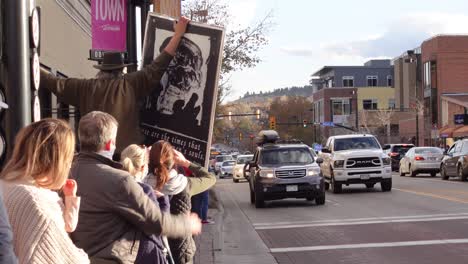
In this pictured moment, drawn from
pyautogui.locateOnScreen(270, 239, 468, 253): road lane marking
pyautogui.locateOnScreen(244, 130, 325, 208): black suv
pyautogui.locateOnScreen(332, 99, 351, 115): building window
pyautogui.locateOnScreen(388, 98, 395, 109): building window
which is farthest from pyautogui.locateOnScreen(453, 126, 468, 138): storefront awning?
pyautogui.locateOnScreen(270, 239, 468, 253): road lane marking

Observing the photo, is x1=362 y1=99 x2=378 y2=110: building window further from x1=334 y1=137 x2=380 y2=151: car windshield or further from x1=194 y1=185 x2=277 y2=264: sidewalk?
x1=194 y1=185 x2=277 y2=264: sidewalk

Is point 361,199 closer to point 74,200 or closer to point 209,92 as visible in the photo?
A: point 209,92

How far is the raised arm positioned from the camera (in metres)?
5.71

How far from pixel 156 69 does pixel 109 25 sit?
11.8 ft

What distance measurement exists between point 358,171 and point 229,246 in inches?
504

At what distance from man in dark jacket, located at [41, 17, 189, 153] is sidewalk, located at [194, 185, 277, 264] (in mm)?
5108

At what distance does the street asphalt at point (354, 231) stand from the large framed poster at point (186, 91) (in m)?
5.28

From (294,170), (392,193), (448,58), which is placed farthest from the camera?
(448,58)

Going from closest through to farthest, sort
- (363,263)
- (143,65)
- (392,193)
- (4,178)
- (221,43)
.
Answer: (4,178) < (221,43) < (143,65) < (363,263) < (392,193)

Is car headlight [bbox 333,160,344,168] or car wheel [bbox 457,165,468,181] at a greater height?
car headlight [bbox 333,160,344,168]

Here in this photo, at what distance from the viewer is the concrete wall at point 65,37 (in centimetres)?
1045

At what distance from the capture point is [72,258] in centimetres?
334

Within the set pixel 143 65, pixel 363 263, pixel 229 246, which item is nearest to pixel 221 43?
pixel 143 65

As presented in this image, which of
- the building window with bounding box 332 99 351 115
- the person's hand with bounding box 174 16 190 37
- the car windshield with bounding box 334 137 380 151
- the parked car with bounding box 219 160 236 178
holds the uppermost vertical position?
the building window with bounding box 332 99 351 115
